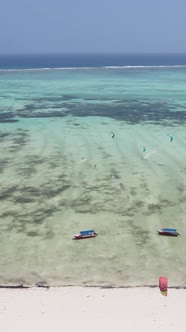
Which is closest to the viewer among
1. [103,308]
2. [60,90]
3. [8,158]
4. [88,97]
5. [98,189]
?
[103,308]

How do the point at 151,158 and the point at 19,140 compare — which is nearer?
the point at 151,158

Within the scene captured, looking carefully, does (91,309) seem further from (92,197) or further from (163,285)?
(92,197)

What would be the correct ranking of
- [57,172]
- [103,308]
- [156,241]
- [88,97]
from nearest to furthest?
[103,308] → [156,241] → [57,172] → [88,97]

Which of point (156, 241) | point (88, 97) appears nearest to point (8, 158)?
point (156, 241)

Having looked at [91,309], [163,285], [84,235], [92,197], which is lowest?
[91,309]

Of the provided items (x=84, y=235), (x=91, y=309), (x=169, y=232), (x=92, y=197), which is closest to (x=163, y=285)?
(x=91, y=309)

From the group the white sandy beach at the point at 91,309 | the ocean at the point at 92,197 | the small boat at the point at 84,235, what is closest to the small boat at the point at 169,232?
the ocean at the point at 92,197

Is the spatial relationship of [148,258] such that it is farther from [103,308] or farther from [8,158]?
[8,158]
